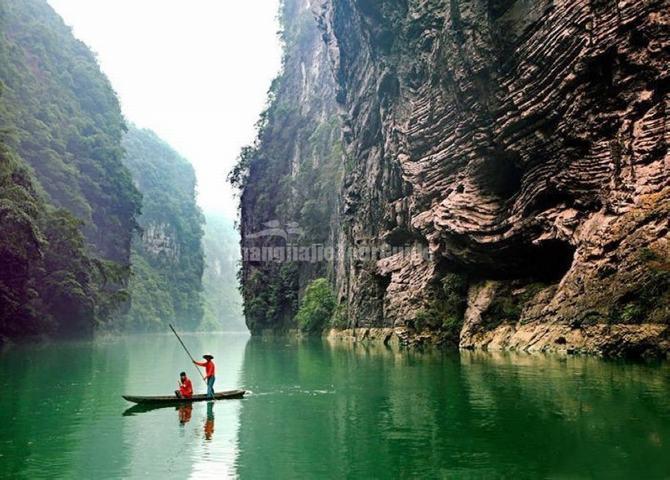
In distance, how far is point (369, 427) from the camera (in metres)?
10.2

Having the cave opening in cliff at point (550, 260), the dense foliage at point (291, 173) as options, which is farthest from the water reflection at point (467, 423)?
the dense foliage at point (291, 173)

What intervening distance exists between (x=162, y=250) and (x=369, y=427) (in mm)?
109645

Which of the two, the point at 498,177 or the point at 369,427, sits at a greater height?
the point at 498,177

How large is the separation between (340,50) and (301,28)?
87.7 feet

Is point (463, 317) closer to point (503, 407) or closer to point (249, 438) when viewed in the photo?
point (503, 407)

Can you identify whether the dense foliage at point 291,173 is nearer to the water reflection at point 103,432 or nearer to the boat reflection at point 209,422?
the water reflection at point 103,432

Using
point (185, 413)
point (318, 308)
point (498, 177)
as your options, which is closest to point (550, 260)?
point (498, 177)

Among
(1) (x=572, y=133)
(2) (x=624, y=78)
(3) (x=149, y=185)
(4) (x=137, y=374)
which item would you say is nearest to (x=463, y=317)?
(1) (x=572, y=133)

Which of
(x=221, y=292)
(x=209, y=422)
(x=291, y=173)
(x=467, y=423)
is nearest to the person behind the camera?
(x=467, y=423)

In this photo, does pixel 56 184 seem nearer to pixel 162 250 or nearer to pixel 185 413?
pixel 162 250

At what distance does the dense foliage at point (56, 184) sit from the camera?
34938 mm

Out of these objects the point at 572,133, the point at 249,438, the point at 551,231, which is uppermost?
the point at 572,133

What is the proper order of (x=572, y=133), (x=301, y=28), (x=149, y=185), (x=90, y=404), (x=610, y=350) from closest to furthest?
(x=90, y=404) → (x=610, y=350) → (x=572, y=133) → (x=301, y=28) → (x=149, y=185)

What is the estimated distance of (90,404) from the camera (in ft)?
44.1
